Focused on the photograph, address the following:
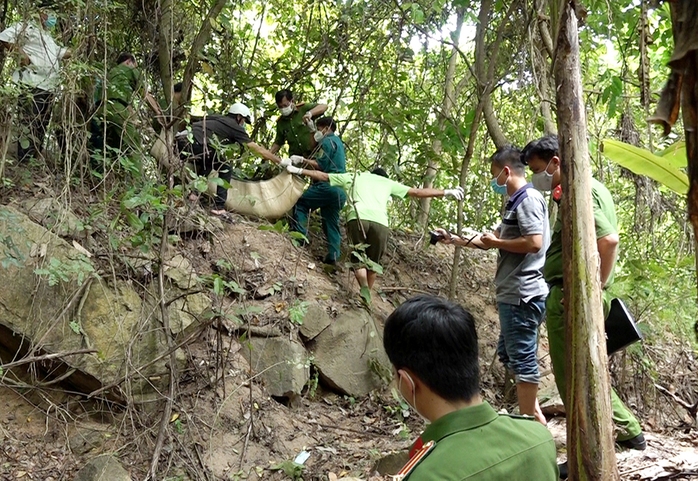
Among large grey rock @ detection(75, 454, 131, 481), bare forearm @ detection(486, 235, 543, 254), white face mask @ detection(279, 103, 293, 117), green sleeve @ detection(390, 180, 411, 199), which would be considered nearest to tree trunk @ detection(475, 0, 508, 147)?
green sleeve @ detection(390, 180, 411, 199)

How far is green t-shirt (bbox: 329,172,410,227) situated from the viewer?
21.2 ft

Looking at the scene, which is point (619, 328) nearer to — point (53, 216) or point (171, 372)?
point (171, 372)

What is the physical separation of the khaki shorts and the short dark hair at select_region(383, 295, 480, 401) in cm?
479

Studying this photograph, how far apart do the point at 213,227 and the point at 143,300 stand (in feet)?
3.42

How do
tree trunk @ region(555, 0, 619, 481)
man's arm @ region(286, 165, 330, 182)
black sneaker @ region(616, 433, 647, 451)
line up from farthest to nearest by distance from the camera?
1. man's arm @ region(286, 165, 330, 182)
2. black sneaker @ region(616, 433, 647, 451)
3. tree trunk @ region(555, 0, 619, 481)

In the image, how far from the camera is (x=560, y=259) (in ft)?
12.2

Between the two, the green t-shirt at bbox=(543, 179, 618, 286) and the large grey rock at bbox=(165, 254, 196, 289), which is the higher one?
the green t-shirt at bbox=(543, 179, 618, 286)

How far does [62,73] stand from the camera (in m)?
5.09

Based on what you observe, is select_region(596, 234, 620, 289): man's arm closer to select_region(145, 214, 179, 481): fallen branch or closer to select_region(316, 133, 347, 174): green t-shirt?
select_region(145, 214, 179, 481): fallen branch

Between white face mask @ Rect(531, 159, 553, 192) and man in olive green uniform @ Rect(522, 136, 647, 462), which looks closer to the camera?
man in olive green uniform @ Rect(522, 136, 647, 462)

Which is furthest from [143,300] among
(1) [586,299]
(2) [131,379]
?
(1) [586,299]

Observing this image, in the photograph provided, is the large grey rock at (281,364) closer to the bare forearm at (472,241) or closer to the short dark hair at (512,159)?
the bare forearm at (472,241)

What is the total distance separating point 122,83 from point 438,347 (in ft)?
16.0

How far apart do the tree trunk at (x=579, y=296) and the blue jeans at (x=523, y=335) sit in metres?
1.84
